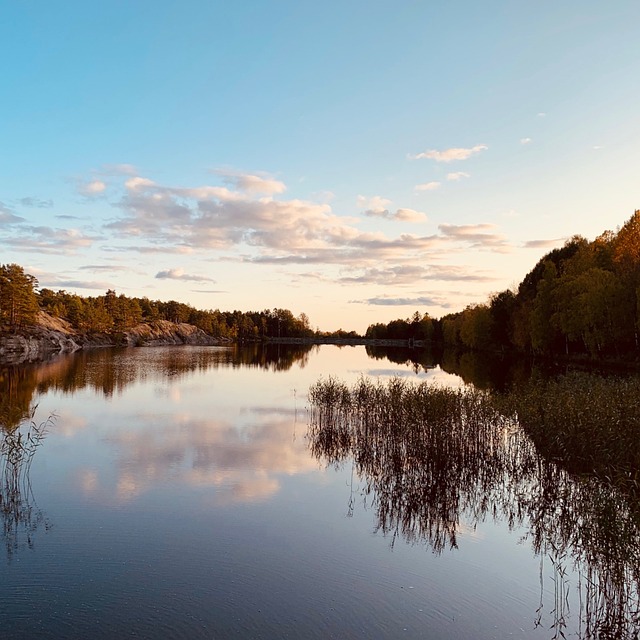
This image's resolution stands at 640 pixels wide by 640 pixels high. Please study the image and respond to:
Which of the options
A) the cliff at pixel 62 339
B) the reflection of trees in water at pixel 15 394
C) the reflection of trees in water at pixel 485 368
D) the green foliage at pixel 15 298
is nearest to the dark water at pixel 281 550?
the reflection of trees in water at pixel 15 394

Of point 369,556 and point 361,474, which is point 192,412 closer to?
point 361,474

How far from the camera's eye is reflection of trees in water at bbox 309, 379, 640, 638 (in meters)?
9.77

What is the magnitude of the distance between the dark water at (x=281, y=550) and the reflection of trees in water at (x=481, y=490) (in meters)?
0.09

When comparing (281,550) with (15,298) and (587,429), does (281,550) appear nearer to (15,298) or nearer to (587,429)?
(587,429)

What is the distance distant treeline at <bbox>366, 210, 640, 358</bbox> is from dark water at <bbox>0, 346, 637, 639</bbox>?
40063 mm

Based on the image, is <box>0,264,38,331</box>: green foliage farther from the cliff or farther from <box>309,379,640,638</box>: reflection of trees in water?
<box>309,379,640,638</box>: reflection of trees in water

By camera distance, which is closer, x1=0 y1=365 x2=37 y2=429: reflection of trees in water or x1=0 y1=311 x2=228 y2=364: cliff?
x1=0 y1=365 x2=37 y2=429: reflection of trees in water

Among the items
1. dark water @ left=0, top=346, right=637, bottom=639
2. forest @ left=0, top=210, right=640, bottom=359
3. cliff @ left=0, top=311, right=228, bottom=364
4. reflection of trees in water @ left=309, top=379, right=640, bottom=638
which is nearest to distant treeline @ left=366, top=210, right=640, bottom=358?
forest @ left=0, top=210, right=640, bottom=359

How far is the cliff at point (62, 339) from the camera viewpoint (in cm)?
8532

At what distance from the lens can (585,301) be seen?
2271 inches

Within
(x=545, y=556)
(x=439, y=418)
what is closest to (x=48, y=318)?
(x=439, y=418)

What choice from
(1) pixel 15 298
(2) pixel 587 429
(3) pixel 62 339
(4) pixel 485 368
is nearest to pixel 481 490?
(2) pixel 587 429

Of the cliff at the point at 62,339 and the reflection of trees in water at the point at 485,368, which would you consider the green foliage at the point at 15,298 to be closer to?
the cliff at the point at 62,339

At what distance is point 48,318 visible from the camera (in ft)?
401
